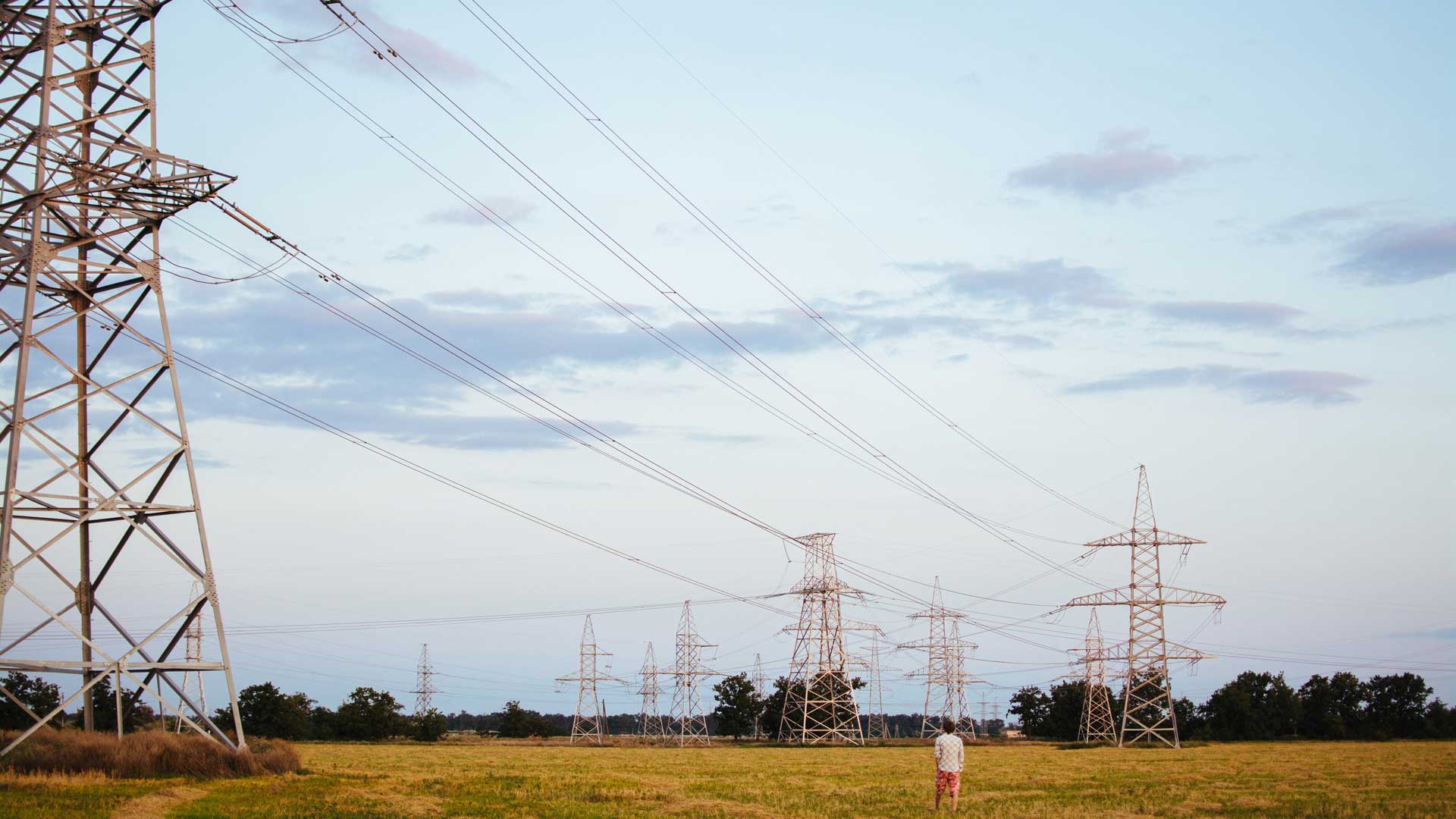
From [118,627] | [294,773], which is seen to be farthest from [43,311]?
[294,773]

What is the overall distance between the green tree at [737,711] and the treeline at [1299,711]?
2779 cm

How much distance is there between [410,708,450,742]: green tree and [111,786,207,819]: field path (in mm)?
74764

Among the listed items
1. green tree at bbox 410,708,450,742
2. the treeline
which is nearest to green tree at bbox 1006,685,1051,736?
the treeline

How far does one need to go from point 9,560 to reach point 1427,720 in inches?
4359

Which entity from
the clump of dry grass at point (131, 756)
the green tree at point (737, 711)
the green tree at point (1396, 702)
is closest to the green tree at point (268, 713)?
the green tree at point (737, 711)

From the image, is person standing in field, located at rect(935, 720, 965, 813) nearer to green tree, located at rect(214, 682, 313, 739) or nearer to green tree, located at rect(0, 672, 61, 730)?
green tree, located at rect(0, 672, 61, 730)

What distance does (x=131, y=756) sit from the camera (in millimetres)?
24922

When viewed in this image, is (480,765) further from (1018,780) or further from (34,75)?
(34,75)

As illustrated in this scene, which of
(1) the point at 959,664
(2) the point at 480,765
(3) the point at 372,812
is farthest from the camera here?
(1) the point at 959,664

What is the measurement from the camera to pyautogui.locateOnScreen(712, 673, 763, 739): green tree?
100500 millimetres

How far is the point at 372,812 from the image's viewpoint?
20.2 metres

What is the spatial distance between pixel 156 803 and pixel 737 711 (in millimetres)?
82691

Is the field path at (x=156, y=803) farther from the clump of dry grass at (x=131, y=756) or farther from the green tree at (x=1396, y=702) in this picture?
the green tree at (x=1396, y=702)

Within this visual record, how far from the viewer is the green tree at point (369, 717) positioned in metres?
91.3
